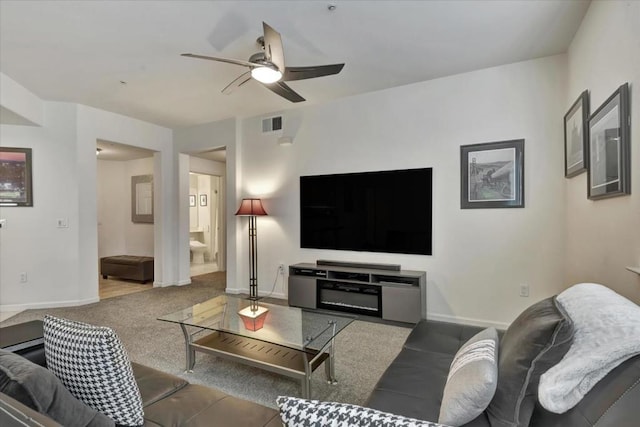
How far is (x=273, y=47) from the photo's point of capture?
2.16 m

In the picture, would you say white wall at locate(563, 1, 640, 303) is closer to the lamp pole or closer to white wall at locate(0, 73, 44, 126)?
the lamp pole

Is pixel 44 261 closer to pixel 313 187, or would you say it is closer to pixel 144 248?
pixel 144 248

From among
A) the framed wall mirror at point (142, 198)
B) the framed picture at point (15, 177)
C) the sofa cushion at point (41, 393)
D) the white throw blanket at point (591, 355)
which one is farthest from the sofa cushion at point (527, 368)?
the framed wall mirror at point (142, 198)

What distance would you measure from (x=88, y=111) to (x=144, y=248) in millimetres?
3086

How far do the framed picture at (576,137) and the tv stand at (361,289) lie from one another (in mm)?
1642

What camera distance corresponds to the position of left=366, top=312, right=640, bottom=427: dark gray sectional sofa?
833 millimetres

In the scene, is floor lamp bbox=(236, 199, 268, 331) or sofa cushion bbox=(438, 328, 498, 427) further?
floor lamp bbox=(236, 199, 268, 331)

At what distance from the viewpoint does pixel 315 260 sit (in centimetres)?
430

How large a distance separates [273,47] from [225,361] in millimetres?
2373

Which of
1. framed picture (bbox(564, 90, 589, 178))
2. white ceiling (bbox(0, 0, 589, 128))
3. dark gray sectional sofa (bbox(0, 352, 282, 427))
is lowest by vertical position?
dark gray sectional sofa (bbox(0, 352, 282, 427))

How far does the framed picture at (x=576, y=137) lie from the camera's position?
234 centimetres

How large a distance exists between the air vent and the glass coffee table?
2.76 meters

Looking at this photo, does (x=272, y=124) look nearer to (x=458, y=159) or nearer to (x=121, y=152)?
(x=458, y=159)

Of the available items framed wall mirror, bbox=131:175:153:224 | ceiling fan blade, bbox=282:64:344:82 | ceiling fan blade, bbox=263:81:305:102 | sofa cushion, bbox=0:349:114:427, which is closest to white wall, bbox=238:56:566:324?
ceiling fan blade, bbox=263:81:305:102
